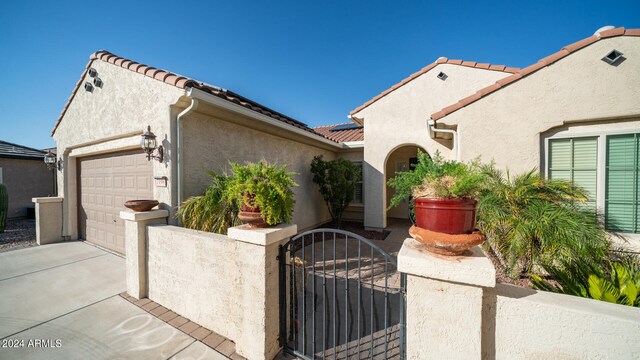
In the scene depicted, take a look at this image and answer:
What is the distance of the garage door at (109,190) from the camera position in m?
5.44

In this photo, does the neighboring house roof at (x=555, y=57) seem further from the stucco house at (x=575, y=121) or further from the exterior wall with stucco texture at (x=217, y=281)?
the exterior wall with stucco texture at (x=217, y=281)

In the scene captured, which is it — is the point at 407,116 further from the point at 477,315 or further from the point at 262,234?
the point at 477,315

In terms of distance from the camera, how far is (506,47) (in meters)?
7.88

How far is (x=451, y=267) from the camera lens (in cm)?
162

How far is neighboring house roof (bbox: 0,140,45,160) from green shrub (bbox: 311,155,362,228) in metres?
16.5

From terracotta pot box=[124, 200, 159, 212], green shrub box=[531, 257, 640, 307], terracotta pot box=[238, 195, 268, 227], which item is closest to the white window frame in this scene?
green shrub box=[531, 257, 640, 307]

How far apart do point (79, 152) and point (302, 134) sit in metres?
7.34

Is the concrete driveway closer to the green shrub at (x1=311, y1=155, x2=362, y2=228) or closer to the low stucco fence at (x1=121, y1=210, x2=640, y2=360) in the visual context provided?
the low stucco fence at (x1=121, y1=210, x2=640, y2=360)

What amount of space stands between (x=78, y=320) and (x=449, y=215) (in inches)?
225

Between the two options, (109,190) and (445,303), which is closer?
(445,303)

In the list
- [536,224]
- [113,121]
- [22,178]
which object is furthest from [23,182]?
[536,224]

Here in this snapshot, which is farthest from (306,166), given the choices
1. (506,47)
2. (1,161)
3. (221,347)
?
(1,161)

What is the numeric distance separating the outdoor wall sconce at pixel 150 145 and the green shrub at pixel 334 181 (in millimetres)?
5516

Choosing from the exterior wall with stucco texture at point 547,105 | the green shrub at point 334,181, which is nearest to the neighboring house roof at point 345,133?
the green shrub at point 334,181
